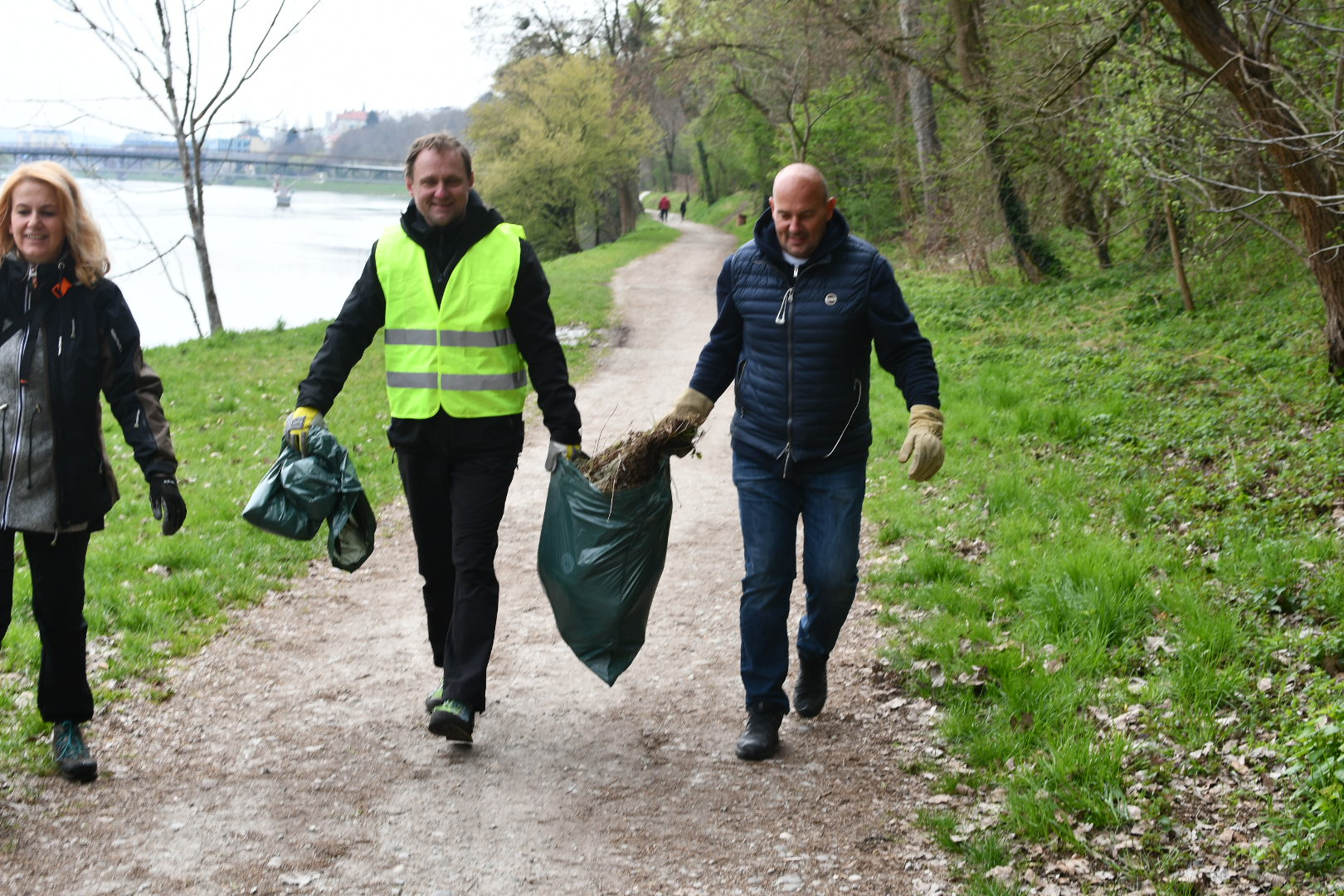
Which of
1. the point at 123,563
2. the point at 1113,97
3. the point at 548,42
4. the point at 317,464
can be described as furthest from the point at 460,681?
the point at 548,42

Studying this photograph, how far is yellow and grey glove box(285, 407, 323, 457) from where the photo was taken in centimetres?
433

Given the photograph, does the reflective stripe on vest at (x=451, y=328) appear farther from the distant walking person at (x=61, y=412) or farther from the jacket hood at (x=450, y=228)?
the distant walking person at (x=61, y=412)

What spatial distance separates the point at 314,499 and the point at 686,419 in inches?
53.5

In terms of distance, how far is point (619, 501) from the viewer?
4258mm

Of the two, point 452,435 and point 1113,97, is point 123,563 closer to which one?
point 452,435

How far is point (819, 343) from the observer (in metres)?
4.18

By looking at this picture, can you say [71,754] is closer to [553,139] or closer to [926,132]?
[926,132]

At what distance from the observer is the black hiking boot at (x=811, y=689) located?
15.3 ft

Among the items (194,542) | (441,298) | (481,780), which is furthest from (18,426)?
(194,542)

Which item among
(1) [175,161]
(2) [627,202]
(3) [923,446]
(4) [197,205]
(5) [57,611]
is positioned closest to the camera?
(5) [57,611]

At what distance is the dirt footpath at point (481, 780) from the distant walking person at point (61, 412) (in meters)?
0.49

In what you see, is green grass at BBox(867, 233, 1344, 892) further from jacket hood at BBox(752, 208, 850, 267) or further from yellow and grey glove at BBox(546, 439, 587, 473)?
jacket hood at BBox(752, 208, 850, 267)

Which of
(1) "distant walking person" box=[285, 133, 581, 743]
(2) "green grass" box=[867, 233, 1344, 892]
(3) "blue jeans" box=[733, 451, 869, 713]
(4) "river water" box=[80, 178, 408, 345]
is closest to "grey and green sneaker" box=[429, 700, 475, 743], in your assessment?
(1) "distant walking person" box=[285, 133, 581, 743]

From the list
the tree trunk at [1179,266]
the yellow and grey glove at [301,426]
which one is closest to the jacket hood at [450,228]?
the yellow and grey glove at [301,426]
